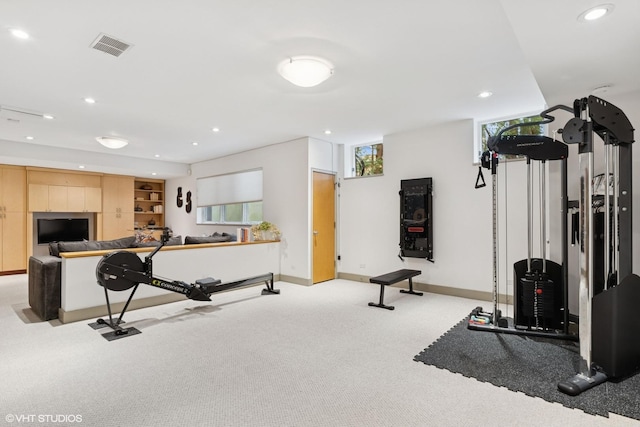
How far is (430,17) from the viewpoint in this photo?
2354mm

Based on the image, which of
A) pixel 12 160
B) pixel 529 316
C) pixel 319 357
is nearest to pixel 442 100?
pixel 529 316

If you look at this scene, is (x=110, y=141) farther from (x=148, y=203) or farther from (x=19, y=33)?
(x=148, y=203)

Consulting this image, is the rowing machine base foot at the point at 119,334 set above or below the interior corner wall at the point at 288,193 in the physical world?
below

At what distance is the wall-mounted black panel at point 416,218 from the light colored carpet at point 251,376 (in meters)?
1.27

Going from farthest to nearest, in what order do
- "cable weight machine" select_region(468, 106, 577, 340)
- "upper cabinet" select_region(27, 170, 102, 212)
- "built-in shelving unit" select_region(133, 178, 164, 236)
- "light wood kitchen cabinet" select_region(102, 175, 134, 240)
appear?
"built-in shelving unit" select_region(133, 178, 164, 236)
"light wood kitchen cabinet" select_region(102, 175, 134, 240)
"upper cabinet" select_region(27, 170, 102, 212)
"cable weight machine" select_region(468, 106, 577, 340)

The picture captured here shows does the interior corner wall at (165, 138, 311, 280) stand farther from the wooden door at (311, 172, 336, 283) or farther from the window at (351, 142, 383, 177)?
the window at (351, 142, 383, 177)

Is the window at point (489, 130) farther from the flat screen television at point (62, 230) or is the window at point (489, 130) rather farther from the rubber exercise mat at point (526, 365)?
the flat screen television at point (62, 230)

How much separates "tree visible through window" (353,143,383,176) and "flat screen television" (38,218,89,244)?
6.90 meters

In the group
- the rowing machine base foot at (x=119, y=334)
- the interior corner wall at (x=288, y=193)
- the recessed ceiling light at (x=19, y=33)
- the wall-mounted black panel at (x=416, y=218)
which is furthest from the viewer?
the interior corner wall at (x=288, y=193)

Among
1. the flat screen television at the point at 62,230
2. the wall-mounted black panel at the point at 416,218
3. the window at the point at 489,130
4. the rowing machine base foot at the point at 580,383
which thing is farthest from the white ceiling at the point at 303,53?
the flat screen television at the point at 62,230

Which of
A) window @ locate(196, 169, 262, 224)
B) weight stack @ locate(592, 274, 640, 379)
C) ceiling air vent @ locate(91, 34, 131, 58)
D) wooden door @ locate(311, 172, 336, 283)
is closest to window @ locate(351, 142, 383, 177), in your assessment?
wooden door @ locate(311, 172, 336, 283)

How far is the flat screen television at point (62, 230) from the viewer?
25.0ft

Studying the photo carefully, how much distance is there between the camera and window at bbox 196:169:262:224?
703 cm

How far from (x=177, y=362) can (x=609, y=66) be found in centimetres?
441
